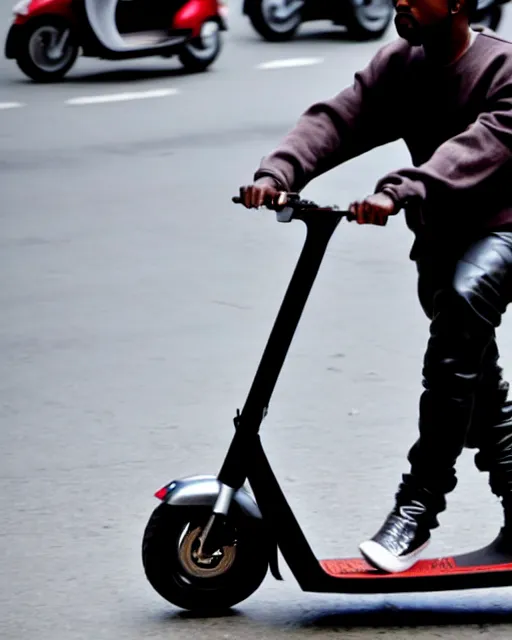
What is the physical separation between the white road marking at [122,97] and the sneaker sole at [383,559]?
9313mm

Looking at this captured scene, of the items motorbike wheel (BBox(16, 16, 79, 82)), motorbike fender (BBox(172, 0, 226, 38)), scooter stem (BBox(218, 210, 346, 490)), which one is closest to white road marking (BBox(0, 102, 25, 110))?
motorbike wheel (BBox(16, 16, 79, 82))

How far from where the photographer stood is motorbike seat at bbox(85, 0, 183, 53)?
14.0 m

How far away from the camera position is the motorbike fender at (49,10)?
45.0 feet

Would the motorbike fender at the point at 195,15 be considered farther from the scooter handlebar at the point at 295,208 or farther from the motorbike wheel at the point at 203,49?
the scooter handlebar at the point at 295,208

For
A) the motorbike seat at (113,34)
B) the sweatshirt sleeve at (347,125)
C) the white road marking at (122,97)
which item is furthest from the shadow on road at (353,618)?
the motorbike seat at (113,34)

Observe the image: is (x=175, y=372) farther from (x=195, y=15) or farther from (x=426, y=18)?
(x=195, y=15)

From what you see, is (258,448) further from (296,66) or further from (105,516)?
(296,66)

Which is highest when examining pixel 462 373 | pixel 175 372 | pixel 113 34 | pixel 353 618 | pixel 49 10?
pixel 462 373

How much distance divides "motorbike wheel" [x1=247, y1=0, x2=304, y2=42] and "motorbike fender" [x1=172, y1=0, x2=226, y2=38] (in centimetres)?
130

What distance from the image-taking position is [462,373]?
4039 millimetres

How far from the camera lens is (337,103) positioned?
165 inches

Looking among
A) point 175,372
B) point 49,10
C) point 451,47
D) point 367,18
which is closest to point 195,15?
point 49,10

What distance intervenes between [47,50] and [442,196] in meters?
10.5

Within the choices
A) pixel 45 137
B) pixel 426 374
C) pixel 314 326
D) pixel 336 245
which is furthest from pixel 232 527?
pixel 45 137
